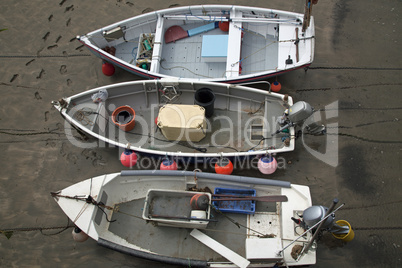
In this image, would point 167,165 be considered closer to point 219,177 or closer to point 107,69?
point 219,177

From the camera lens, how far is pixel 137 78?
10039 mm

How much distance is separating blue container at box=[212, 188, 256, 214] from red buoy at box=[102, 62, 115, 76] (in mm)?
5472

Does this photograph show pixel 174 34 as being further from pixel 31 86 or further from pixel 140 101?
pixel 31 86

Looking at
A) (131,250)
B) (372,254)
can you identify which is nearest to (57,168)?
(131,250)

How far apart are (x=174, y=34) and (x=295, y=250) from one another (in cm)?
690

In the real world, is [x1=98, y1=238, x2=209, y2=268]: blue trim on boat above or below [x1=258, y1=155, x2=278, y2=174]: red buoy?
below

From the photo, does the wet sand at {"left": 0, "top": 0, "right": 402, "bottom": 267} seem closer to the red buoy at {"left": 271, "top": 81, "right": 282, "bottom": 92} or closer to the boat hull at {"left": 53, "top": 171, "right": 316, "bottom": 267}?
the red buoy at {"left": 271, "top": 81, "right": 282, "bottom": 92}

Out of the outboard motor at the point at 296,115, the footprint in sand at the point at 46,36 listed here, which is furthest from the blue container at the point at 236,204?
the footprint in sand at the point at 46,36

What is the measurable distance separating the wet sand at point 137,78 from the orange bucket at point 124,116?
1.15 meters

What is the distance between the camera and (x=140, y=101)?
844cm

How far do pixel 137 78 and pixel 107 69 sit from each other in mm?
962

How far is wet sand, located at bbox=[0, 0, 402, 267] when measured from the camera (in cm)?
747
